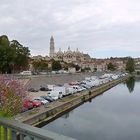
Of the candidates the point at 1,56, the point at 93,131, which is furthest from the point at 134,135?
the point at 1,56

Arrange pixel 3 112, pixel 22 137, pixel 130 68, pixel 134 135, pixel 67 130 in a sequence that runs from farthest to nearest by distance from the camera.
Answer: pixel 130 68 < pixel 67 130 < pixel 134 135 < pixel 3 112 < pixel 22 137

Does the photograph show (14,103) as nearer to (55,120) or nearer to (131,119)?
(55,120)

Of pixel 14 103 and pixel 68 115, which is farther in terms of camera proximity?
pixel 68 115

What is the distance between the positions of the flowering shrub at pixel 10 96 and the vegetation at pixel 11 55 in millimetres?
37656

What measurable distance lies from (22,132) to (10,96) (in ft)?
2.48

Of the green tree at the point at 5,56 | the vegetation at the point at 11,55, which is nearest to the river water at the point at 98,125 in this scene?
the green tree at the point at 5,56

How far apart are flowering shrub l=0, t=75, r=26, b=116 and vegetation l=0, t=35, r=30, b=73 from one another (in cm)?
3766

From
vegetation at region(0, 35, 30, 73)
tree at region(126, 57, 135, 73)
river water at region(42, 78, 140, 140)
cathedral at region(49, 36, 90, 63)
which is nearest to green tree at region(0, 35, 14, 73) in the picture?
vegetation at region(0, 35, 30, 73)

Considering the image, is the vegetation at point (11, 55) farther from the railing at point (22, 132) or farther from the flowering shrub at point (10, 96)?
the railing at point (22, 132)

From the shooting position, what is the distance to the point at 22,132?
2.09 meters

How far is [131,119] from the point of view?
26844 mm

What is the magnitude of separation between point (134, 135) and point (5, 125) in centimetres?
1884

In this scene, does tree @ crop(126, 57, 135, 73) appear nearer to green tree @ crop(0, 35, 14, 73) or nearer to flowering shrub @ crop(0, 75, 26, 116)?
green tree @ crop(0, 35, 14, 73)

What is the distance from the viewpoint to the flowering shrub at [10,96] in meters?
2.75
